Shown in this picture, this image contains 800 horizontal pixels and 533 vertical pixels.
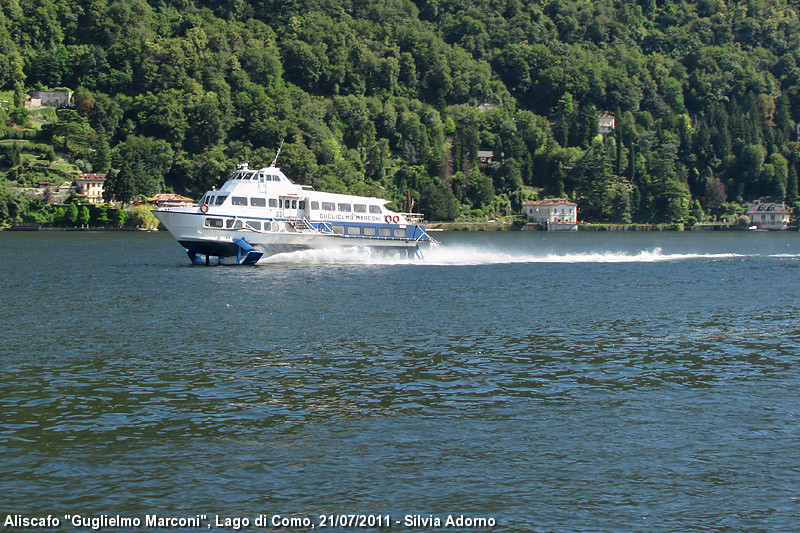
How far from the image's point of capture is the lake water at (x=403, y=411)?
18.2 metres

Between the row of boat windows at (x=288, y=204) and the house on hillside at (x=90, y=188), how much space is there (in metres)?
119

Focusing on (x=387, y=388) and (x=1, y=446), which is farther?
(x=387, y=388)

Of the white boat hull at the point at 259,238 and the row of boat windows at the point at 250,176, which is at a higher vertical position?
the row of boat windows at the point at 250,176

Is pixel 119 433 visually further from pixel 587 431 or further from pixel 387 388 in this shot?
pixel 587 431

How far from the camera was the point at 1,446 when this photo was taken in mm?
21078

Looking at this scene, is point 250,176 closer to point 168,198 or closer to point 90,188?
point 168,198

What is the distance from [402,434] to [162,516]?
6.98m

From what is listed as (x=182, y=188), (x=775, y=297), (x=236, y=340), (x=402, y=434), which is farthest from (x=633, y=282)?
(x=182, y=188)

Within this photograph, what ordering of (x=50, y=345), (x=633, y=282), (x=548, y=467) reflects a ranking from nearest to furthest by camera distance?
(x=548, y=467) → (x=50, y=345) → (x=633, y=282)

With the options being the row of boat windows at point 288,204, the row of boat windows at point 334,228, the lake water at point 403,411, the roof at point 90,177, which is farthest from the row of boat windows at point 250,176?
the roof at point 90,177

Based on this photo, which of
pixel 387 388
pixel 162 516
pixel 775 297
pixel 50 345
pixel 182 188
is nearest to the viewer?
A: pixel 162 516

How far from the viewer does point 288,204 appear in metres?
75.4

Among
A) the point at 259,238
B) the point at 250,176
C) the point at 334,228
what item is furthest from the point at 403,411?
the point at 334,228

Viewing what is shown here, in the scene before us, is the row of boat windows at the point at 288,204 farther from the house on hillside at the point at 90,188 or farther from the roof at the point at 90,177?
the roof at the point at 90,177
